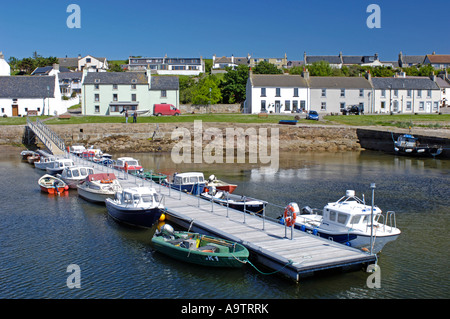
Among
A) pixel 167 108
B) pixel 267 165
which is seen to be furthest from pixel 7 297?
pixel 167 108

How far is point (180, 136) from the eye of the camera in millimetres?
72375

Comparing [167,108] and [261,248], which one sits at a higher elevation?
[167,108]

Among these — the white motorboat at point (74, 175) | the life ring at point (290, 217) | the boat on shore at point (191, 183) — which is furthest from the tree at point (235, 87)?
the life ring at point (290, 217)

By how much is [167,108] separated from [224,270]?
64330mm

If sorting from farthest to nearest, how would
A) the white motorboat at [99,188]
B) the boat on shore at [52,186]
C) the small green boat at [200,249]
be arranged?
the boat on shore at [52,186], the white motorboat at [99,188], the small green boat at [200,249]

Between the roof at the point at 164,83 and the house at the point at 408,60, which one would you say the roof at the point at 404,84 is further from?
the house at the point at 408,60

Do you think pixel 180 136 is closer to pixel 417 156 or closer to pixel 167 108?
pixel 167 108

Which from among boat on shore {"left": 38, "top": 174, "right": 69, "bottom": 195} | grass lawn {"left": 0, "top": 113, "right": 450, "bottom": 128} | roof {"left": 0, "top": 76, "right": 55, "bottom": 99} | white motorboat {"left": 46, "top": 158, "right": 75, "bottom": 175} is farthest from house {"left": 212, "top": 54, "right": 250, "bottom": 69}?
boat on shore {"left": 38, "top": 174, "right": 69, "bottom": 195}

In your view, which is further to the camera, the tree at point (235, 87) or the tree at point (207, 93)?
the tree at point (235, 87)

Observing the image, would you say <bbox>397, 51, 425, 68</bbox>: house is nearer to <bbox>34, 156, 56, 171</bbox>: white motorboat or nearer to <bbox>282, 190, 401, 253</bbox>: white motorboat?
<bbox>34, 156, 56, 171</bbox>: white motorboat

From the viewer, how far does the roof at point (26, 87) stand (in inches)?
3322

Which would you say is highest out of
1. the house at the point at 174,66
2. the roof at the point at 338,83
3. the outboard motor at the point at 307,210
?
the house at the point at 174,66

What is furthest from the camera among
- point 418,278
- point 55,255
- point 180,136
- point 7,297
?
point 180,136

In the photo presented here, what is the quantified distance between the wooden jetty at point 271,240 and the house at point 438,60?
140 meters
